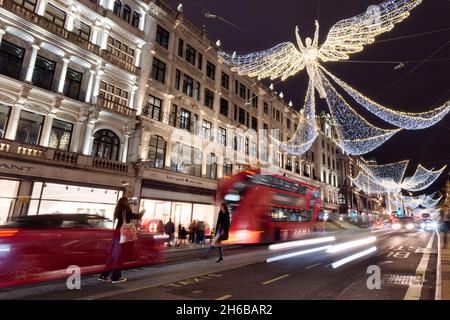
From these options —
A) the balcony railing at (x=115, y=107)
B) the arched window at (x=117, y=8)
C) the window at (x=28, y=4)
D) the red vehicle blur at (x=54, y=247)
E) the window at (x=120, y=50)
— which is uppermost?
the arched window at (x=117, y=8)

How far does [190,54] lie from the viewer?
2770 centimetres

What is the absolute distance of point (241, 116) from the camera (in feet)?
110

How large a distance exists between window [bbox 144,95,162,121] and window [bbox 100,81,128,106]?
1.78 m

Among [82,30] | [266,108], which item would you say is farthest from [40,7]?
[266,108]

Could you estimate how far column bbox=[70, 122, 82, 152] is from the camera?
60.1ft

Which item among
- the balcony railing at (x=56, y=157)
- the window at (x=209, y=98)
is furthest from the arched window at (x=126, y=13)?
the balcony railing at (x=56, y=157)

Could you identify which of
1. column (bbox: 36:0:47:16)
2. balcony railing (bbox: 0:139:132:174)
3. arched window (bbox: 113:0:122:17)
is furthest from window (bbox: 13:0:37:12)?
balcony railing (bbox: 0:139:132:174)

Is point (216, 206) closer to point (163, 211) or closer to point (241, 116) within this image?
point (163, 211)

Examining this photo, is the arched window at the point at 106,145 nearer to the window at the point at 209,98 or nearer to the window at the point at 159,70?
the window at the point at 159,70

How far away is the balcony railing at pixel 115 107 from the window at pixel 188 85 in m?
6.88

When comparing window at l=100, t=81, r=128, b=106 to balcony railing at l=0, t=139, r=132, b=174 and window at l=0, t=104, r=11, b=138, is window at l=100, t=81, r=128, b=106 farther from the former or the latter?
window at l=0, t=104, r=11, b=138

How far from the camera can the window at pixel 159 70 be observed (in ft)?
78.7
